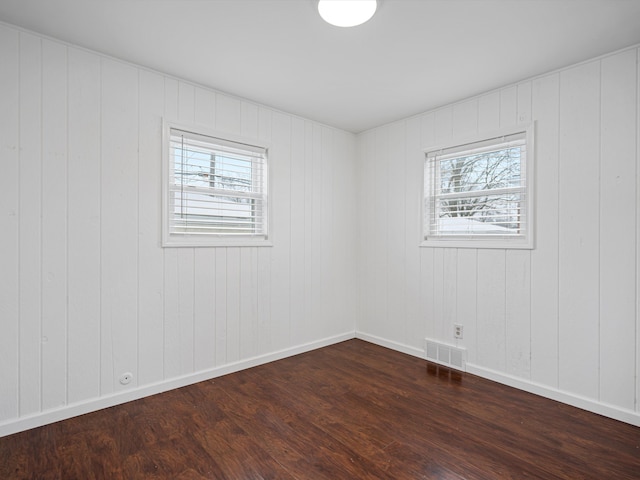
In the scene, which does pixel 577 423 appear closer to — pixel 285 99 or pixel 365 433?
pixel 365 433

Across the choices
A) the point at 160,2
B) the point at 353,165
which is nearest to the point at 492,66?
the point at 353,165

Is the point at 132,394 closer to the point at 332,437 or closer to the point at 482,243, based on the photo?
the point at 332,437

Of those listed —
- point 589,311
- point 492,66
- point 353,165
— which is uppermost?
point 492,66

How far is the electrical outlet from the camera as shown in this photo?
10.5 ft

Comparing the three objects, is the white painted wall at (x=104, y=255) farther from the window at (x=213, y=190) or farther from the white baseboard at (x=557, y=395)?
the white baseboard at (x=557, y=395)

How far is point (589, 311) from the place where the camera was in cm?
247

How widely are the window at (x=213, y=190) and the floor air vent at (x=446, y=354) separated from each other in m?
1.97

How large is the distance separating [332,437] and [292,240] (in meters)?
1.98

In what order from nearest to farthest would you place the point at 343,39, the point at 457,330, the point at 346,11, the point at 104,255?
the point at 346,11 → the point at 343,39 → the point at 104,255 → the point at 457,330

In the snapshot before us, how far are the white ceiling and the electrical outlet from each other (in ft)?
7.02

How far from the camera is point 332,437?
2.11m

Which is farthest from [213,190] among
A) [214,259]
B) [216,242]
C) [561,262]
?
[561,262]

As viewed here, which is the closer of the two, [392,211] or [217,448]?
[217,448]

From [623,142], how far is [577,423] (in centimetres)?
193
